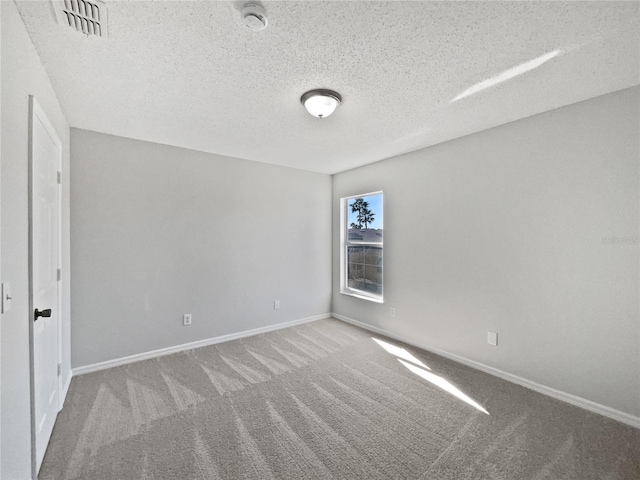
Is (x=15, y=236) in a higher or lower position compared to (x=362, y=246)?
higher

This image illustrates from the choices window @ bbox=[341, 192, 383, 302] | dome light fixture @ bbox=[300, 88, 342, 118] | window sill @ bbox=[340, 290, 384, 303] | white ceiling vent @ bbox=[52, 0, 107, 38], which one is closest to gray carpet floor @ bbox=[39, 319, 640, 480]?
window sill @ bbox=[340, 290, 384, 303]

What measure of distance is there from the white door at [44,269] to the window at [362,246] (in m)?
3.49

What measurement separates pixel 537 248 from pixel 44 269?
3912 mm

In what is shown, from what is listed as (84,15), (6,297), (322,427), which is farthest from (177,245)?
(322,427)

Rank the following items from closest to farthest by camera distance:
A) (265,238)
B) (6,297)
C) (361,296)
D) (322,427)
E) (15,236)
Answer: (6,297)
(15,236)
(322,427)
(265,238)
(361,296)

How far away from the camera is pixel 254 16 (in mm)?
1363

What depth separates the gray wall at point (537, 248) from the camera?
2105 millimetres

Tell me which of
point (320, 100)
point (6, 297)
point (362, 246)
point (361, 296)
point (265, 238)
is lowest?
point (361, 296)

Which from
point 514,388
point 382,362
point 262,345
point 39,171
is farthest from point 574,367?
point 39,171

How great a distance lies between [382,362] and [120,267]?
3068 mm

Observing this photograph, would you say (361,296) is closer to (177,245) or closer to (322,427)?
(322,427)

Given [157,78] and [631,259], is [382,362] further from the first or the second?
[157,78]

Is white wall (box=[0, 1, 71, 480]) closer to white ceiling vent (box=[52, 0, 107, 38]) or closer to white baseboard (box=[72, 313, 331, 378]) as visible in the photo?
white ceiling vent (box=[52, 0, 107, 38])

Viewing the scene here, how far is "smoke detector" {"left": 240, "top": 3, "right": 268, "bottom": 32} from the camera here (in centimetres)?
134
